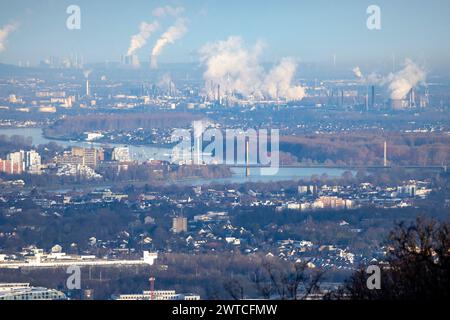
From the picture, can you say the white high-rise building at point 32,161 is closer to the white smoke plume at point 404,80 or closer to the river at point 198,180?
the river at point 198,180

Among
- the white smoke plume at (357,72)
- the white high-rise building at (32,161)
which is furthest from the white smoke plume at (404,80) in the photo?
the white high-rise building at (32,161)

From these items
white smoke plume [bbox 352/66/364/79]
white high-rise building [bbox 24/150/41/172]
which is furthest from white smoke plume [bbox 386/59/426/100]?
white high-rise building [bbox 24/150/41/172]

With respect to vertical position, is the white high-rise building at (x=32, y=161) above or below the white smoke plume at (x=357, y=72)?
below

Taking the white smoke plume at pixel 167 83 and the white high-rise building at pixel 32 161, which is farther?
the white smoke plume at pixel 167 83

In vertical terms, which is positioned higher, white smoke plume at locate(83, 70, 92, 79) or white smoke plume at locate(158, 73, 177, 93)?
white smoke plume at locate(83, 70, 92, 79)

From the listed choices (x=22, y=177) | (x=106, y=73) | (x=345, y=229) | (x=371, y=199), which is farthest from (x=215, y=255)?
(x=106, y=73)

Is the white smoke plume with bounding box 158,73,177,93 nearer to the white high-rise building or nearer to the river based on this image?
the river

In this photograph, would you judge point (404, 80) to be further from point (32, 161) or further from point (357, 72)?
point (32, 161)
